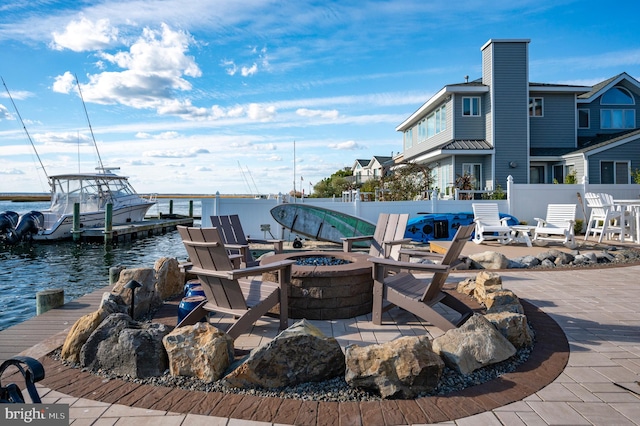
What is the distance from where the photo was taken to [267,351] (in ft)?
Answer: 10.4

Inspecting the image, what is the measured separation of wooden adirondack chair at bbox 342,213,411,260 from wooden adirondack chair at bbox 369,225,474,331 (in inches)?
50.4

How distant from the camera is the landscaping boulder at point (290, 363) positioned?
310cm

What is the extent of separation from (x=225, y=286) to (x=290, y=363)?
3.95ft

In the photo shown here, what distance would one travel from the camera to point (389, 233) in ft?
21.3

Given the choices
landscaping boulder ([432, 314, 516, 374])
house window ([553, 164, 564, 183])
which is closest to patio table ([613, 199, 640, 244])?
house window ([553, 164, 564, 183])

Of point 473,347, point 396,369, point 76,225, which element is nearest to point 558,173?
point 473,347

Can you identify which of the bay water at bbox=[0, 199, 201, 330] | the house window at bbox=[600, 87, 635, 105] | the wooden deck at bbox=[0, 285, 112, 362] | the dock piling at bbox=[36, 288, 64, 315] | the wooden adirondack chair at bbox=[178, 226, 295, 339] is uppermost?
the house window at bbox=[600, 87, 635, 105]

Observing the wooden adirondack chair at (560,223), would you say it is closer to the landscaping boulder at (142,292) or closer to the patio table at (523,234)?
the patio table at (523,234)

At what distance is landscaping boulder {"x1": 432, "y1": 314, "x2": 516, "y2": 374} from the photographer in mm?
3336

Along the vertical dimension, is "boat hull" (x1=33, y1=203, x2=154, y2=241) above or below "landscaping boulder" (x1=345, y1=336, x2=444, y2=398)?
above

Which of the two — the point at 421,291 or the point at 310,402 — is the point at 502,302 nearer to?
the point at 421,291

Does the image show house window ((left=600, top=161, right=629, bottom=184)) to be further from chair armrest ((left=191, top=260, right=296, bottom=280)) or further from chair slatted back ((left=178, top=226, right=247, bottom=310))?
chair slatted back ((left=178, top=226, right=247, bottom=310))

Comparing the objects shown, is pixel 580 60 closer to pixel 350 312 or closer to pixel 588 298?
pixel 588 298

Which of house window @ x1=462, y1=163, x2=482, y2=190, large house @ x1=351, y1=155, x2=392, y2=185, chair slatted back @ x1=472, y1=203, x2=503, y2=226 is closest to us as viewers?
chair slatted back @ x1=472, y1=203, x2=503, y2=226
